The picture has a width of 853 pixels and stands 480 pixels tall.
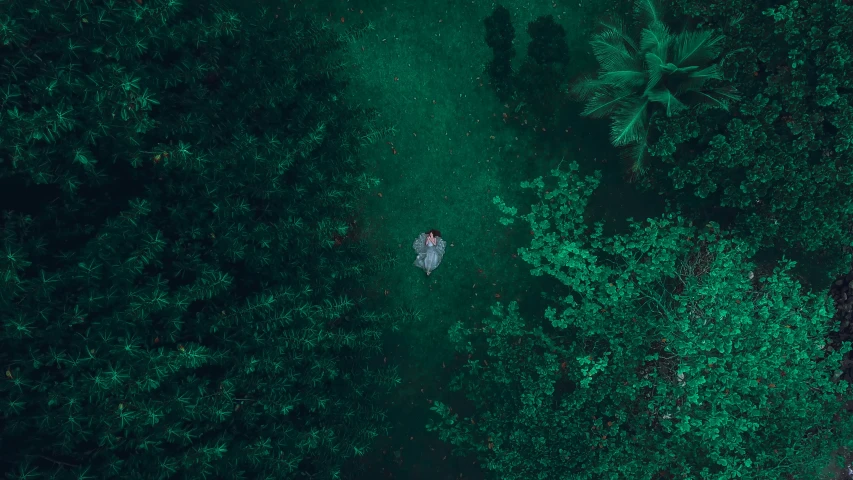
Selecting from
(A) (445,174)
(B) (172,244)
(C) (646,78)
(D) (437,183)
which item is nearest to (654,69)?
(C) (646,78)

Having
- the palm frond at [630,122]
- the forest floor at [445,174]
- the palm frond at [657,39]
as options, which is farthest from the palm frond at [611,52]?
the forest floor at [445,174]

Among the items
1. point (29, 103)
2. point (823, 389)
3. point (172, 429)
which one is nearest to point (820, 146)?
point (823, 389)

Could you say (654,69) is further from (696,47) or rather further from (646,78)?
(696,47)

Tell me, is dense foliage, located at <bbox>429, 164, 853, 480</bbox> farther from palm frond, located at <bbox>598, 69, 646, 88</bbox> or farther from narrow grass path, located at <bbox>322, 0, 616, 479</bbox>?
palm frond, located at <bbox>598, 69, 646, 88</bbox>

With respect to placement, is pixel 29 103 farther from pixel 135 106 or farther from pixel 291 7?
pixel 291 7

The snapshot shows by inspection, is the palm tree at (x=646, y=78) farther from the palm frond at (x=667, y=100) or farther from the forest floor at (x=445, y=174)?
the forest floor at (x=445, y=174)

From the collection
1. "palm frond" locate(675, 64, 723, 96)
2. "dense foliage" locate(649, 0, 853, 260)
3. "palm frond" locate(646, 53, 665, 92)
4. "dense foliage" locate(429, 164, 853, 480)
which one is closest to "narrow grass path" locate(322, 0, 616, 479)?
"dense foliage" locate(429, 164, 853, 480)
